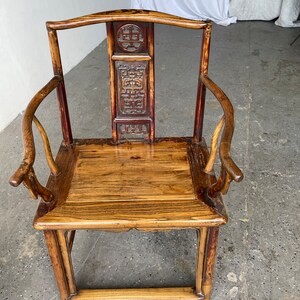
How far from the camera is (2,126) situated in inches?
91.5

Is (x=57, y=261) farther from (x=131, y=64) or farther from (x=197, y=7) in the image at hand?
(x=197, y=7)

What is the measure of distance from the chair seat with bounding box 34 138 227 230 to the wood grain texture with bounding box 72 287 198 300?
14.7 inches

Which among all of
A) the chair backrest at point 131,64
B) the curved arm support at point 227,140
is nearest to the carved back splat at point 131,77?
the chair backrest at point 131,64

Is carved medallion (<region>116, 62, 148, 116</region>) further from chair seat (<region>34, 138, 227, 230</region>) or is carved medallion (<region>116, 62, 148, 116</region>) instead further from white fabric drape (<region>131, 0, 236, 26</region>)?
white fabric drape (<region>131, 0, 236, 26</region>)

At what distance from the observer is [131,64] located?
121 cm

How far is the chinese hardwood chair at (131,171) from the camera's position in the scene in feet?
3.21

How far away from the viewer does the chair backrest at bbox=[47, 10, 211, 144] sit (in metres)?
1.12

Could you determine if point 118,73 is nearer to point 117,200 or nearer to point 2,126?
point 117,200

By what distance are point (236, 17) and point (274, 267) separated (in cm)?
384

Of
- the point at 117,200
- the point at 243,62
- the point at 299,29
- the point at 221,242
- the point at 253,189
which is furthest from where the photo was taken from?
the point at 299,29

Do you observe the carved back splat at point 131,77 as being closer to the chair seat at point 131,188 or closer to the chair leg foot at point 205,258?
the chair seat at point 131,188

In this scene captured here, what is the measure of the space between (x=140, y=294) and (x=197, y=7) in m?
4.08

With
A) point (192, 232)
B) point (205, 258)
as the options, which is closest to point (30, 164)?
point (205, 258)

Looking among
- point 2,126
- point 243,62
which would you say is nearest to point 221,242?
point 2,126
